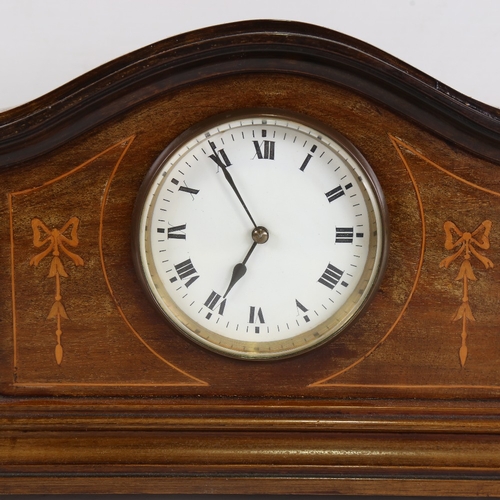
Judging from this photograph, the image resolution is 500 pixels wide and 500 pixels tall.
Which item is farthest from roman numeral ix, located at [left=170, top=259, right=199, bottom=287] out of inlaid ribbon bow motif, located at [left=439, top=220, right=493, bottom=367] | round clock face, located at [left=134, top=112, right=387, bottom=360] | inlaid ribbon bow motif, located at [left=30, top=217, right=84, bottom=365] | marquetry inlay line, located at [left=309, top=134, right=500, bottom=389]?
inlaid ribbon bow motif, located at [left=439, top=220, right=493, bottom=367]

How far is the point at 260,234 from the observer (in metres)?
1.21

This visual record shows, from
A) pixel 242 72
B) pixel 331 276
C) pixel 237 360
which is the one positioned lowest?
pixel 237 360

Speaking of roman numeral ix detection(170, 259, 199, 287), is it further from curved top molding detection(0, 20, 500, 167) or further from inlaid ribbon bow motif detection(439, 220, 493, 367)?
inlaid ribbon bow motif detection(439, 220, 493, 367)

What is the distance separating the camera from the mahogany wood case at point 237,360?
119cm

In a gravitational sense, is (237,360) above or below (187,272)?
below

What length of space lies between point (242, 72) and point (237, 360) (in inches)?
17.7

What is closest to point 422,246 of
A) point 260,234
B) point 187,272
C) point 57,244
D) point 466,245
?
point 466,245

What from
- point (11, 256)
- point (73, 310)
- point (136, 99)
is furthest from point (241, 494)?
point (136, 99)

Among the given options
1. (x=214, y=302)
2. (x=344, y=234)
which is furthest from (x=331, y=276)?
(x=214, y=302)

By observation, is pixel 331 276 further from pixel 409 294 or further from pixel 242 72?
pixel 242 72

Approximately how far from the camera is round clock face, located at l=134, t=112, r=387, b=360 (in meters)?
1.19

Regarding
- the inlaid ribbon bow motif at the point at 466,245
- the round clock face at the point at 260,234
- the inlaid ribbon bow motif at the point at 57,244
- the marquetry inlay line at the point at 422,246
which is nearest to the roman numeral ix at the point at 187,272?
the round clock face at the point at 260,234

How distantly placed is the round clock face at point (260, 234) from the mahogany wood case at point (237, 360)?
0.04 metres

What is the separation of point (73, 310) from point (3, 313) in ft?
0.37
